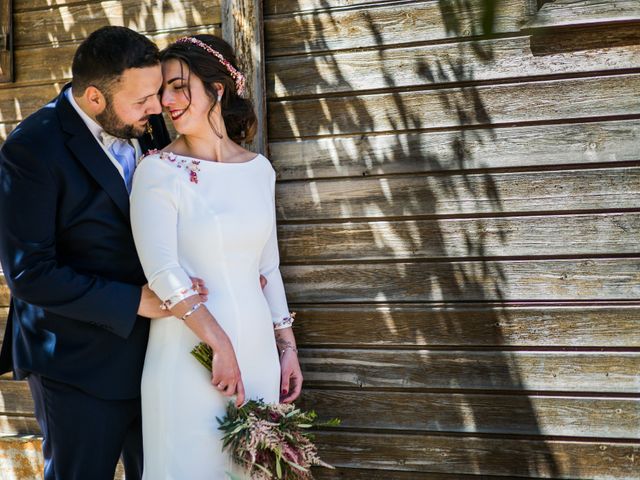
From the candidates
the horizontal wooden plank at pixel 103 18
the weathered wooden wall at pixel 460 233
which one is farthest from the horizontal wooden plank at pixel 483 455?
the horizontal wooden plank at pixel 103 18

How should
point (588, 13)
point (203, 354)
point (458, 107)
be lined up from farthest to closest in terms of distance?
point (458, 107) < point (588, 13) < point (203, 354)

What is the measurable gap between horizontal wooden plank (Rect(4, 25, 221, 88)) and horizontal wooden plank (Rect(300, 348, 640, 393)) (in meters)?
1.94

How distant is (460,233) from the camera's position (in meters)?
3.32

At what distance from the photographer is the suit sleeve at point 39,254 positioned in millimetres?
2379

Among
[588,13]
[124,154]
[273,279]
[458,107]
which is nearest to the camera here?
[124,154]

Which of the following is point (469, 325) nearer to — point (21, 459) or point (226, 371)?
point (226, 371)

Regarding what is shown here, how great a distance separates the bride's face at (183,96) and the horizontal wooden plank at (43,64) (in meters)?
1.52

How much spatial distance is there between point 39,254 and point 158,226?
38cm

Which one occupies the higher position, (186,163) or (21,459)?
(186,163)

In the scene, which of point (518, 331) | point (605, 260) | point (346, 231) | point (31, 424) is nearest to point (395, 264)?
point (346, 231)

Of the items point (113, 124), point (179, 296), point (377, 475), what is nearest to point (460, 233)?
point (377, 475)

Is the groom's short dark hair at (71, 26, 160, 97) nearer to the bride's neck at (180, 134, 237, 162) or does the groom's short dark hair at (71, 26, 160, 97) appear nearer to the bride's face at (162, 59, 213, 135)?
the bride's face at (162, 59, 213, 135)

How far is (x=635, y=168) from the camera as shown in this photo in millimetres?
3104

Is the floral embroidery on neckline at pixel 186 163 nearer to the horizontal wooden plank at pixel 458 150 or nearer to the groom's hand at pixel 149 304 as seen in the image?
the groom's hand at pixel 149 304
